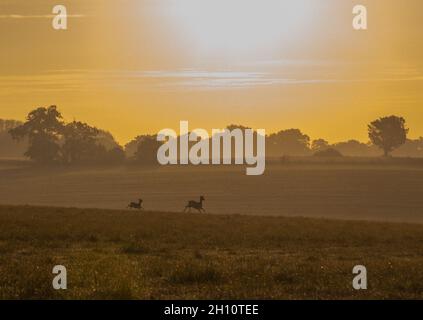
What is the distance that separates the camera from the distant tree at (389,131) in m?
195

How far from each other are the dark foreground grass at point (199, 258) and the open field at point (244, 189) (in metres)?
60.9

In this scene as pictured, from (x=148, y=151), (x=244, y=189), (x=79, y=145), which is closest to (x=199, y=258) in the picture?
(x=244, y=189)

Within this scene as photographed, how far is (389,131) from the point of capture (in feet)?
642

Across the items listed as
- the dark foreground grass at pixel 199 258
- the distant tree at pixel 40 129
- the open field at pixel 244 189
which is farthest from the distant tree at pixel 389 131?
the dark foreground grass at pixel 199 258

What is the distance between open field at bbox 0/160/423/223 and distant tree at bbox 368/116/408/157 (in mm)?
31751

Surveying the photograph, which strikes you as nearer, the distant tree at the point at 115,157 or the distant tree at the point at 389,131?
the distant tree at the point at 115,157

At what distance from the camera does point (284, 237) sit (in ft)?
120

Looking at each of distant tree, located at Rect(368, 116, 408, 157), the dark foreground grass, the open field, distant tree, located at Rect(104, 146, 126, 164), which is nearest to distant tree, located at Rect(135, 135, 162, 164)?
distant tree, located at Rect(104, 146, 126, 164)

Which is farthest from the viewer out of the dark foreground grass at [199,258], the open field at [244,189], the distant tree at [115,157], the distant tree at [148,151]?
the distant tree at [115,157]

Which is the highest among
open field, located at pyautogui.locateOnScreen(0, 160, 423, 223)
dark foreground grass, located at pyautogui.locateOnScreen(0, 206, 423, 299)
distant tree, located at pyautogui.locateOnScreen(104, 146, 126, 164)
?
distant tree, located at pyautogui.locateOnScreen(104, 146, 126, 164)

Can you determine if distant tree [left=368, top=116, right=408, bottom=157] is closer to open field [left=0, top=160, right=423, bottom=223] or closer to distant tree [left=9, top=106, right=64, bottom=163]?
open field [left=0, top=160, right=423, bottom=223]

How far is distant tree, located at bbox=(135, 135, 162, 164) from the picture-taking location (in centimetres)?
17025

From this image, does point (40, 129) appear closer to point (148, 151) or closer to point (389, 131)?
point (148, 151)

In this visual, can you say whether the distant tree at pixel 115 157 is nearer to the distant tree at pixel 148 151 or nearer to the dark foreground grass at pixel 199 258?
the distant tree at pixel 148 151
